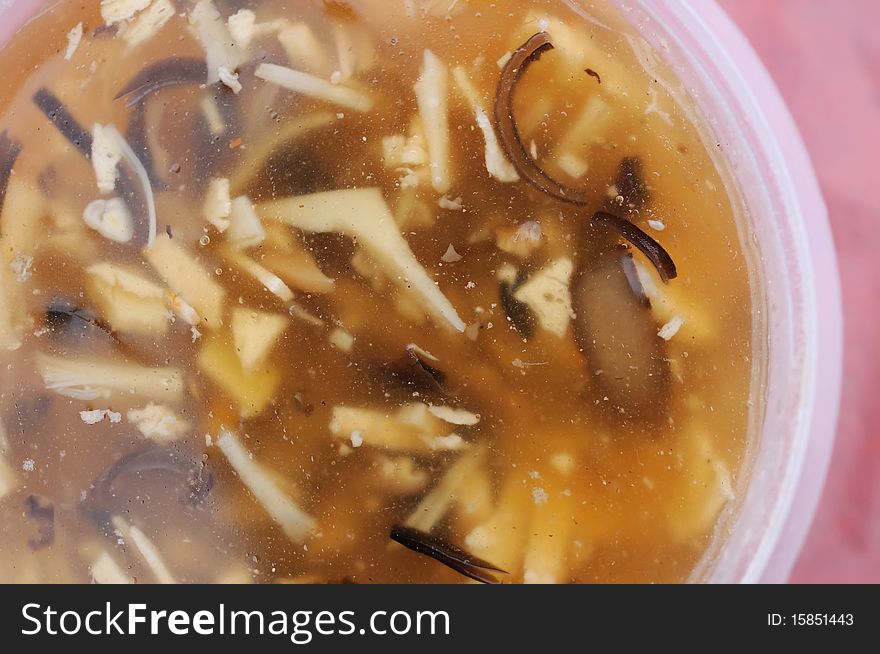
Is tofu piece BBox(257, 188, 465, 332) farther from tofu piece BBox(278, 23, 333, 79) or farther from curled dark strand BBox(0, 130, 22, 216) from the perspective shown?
curled dark strand BBox(0, 130, 22, 216)

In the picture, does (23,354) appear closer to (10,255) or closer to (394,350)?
(10,255)

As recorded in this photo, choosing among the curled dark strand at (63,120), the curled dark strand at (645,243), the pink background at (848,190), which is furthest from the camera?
the pink background at (848,190)

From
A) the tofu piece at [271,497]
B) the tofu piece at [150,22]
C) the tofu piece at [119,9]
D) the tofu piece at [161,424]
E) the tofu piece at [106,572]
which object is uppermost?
the tofu piece at [119,9]

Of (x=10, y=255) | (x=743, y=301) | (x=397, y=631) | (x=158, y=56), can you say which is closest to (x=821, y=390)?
(x=743, y=301)

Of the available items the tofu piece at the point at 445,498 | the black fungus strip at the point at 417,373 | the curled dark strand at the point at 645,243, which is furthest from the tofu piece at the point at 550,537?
the curled dark strand at the point at 645,243

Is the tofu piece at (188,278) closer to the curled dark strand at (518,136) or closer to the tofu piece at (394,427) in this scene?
the tofu piece at (394,427)

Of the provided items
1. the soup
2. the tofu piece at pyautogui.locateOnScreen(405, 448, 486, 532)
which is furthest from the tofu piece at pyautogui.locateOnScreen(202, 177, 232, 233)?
the tofu piece at pyautogui.locateOnScreen(405, 448, 486, 532)
